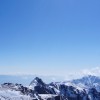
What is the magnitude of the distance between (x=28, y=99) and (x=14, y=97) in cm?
857

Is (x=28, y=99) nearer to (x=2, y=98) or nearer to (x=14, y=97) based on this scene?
(x=14, y=97)

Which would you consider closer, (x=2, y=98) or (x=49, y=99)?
(x=2, y=98)

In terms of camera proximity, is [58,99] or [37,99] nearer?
[37,99]

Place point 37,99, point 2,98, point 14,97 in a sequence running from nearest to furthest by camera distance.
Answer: point 2,98 → point 14,97 → point 37,99

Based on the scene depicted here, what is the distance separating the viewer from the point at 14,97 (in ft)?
439

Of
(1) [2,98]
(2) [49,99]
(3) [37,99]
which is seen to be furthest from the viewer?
(2) [49,99]

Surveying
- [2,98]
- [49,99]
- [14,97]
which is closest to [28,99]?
[14,97]

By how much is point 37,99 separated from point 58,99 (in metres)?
41.8

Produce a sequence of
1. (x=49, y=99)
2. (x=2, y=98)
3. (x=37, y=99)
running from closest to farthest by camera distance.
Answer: (x=2, y=98)
(x=37, y=99)
(x=49, y=99)

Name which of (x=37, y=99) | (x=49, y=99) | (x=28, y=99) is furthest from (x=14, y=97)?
(x=49, y=99)

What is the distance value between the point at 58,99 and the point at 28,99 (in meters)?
53.9

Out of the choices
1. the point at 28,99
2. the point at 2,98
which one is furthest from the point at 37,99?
the point at 2,98

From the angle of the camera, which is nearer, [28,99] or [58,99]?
[28,99]

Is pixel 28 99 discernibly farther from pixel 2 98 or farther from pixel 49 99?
pixel 49 99
